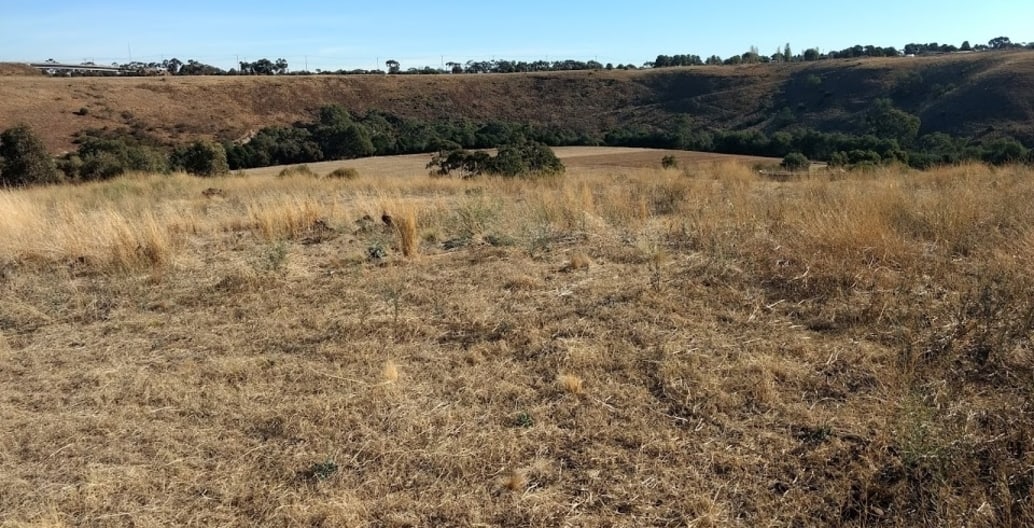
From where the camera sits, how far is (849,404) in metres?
3.13

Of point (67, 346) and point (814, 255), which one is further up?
point (814, 255)

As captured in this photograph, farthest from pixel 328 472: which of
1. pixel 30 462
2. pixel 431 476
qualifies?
pixel 30 462

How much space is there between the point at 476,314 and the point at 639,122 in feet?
245

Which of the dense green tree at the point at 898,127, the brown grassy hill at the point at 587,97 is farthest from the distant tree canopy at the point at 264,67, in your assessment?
the dense green tree at the point at 898,127

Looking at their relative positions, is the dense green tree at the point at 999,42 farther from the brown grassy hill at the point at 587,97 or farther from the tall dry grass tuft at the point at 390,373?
the tall dry grass tuft at the point at 390,373

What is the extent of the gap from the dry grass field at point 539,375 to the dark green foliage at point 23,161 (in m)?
16.0

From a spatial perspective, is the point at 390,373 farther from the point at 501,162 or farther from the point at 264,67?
the point at 264,67

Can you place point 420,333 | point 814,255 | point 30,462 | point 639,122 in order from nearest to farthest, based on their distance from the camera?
point 30,462 → point 420,333 → point 814,255 → point 639,122

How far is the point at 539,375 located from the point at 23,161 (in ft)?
74.1

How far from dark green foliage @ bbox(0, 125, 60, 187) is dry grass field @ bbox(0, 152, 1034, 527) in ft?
52.4

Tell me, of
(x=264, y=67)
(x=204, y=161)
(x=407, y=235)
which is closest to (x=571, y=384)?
(x=407, y=235)

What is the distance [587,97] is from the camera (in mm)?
84375

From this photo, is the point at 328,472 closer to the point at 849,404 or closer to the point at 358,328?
the point at 358,328

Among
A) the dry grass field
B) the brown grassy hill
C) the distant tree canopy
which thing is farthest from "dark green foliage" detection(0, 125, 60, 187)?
the distant tree canopy
